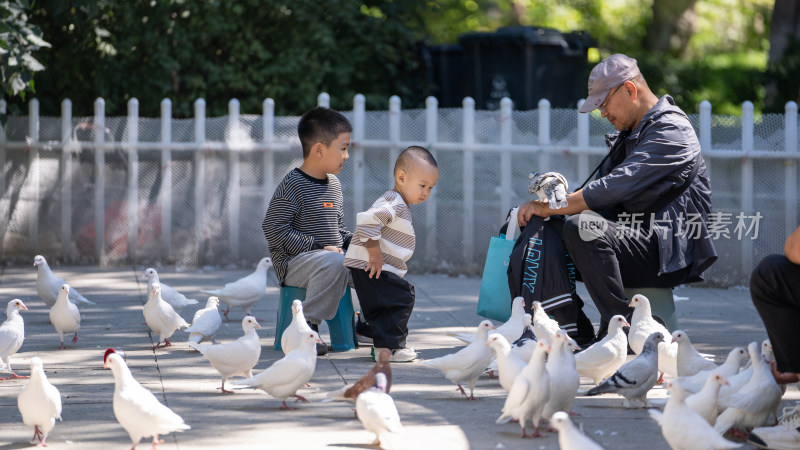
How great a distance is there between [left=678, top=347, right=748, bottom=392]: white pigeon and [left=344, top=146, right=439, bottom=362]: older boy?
175 centimetres

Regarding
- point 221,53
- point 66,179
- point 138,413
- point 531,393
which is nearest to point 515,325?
point 531,393

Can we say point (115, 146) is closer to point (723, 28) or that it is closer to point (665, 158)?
point (665, 158)

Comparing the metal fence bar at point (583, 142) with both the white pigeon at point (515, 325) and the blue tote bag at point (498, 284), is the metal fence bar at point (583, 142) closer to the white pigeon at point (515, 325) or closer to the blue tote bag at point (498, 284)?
the blue tote bag at point (498, 284)

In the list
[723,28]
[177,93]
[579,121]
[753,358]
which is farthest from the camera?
[723,28]

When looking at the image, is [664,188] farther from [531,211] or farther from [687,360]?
[687,360]

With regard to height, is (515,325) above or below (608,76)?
below

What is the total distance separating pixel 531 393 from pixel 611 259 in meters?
1.79

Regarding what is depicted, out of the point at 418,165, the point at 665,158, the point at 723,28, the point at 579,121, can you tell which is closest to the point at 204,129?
the point at 579,121

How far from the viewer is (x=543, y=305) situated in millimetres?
5988

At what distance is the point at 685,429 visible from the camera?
3.88m

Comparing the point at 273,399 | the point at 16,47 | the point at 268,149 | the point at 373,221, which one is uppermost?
the point at 16,47

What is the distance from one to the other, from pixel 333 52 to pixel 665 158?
705 cm

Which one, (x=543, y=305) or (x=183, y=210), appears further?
(x=183, y=210)

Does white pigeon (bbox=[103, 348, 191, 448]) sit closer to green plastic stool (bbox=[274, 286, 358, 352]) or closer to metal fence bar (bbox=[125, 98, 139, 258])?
green plastic stool (bbox=[274, 286, 358, 352])
